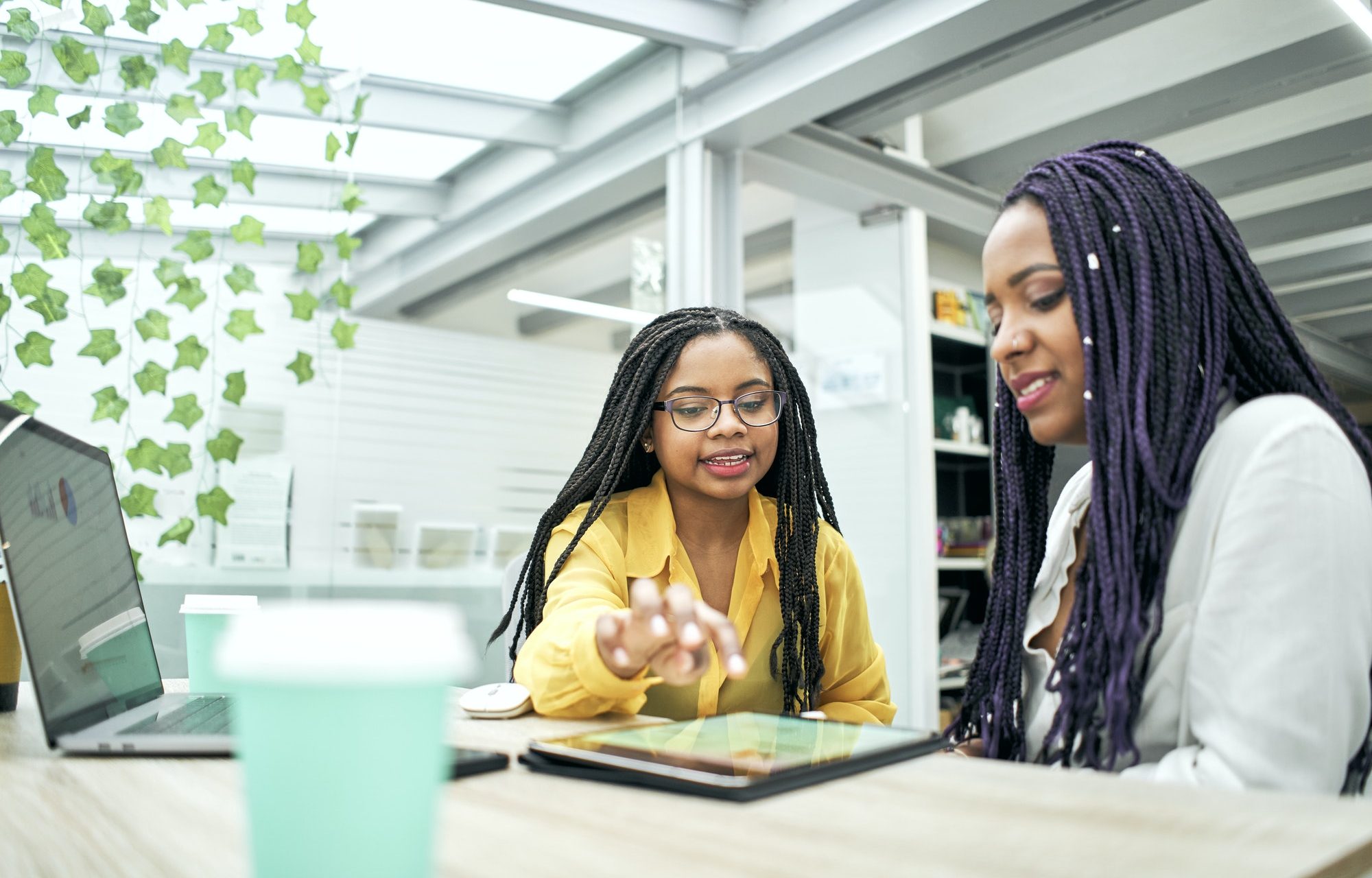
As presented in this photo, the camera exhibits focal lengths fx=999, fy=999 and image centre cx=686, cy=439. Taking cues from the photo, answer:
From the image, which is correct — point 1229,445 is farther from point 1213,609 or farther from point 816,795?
point 816,795

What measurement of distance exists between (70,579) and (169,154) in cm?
184

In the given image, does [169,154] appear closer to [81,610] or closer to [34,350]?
[34,350]

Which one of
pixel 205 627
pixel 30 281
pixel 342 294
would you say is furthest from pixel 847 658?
pixel 30 281

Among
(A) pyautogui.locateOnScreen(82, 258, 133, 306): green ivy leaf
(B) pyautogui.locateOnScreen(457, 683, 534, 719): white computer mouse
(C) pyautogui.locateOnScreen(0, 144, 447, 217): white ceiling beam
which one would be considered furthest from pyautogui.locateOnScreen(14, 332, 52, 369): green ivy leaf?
(B) pyautogui.locateOnScreen(457, 683, 534, 719): white computer mouse

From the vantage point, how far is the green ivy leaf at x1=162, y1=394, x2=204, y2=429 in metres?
2.44

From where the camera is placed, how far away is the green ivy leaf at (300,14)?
2.59 meters

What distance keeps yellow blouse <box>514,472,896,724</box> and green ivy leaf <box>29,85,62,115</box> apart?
5.51 feet

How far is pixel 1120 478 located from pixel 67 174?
2420 millimetres

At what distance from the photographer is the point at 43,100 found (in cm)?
227

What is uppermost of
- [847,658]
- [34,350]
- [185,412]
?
[34,350]

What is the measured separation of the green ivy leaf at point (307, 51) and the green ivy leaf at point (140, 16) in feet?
1.16

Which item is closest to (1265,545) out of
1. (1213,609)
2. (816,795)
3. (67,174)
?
(1213,609)

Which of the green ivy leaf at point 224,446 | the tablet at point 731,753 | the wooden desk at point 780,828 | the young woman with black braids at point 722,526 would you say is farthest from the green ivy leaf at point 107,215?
the tablet at point 731,753

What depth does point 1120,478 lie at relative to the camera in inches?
39.7
